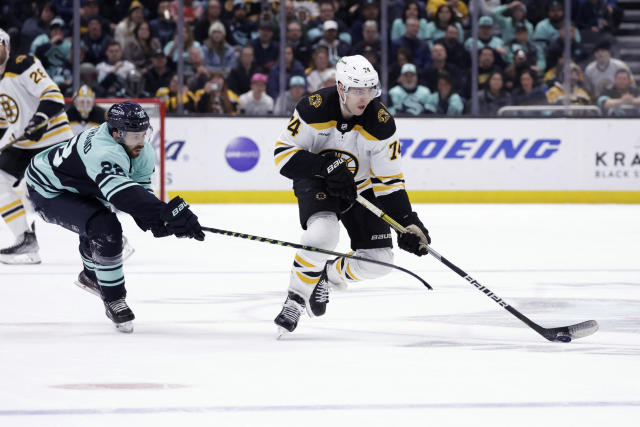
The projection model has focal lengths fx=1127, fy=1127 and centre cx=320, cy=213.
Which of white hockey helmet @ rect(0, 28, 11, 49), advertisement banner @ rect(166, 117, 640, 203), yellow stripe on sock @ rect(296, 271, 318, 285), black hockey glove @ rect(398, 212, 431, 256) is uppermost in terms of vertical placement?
white hockey helmet @ rect(0, 28, 11, 49)

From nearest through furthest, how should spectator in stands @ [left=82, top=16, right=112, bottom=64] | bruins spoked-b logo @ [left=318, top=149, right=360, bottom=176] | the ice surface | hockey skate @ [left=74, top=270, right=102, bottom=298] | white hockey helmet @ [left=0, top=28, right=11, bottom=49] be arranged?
the ice surface < bruins spoked-b logo @ [left=318, top=149, right=360, bottom=176] < hockey skate @ [left=74, top=270, right=102, bottom=298] < white hockey helmet @ [left=0, top=28, right=11, bottom=49] < spectator in stands @ [left=82, top=16, right=112, bottom=64]

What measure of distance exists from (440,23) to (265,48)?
170 cm

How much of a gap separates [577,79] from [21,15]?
5210 millimetres

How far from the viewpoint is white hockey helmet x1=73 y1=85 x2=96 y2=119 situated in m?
7.98

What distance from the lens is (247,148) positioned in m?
10.4

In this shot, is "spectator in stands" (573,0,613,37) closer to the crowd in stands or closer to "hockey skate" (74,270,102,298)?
the crowd in stands

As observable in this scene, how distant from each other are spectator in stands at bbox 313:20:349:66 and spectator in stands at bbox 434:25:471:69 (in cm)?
94

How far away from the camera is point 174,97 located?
10414mm

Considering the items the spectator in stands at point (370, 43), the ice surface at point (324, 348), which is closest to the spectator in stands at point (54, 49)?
the spectator in stands at point (370, 43)

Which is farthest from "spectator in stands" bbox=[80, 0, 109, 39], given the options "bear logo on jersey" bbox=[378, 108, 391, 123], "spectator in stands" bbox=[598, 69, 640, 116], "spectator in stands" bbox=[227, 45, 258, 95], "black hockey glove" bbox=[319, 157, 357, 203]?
"black hockey glove" bbox=[319, 157, 357, 203]

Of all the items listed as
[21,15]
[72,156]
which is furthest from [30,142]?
[21,15]

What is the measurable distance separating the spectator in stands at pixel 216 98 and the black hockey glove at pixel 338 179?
6615 millimetres

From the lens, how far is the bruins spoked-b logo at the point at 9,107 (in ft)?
21.0

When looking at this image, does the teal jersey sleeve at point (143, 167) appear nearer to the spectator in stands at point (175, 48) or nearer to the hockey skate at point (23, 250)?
the hockey skate at point (23, 250)
